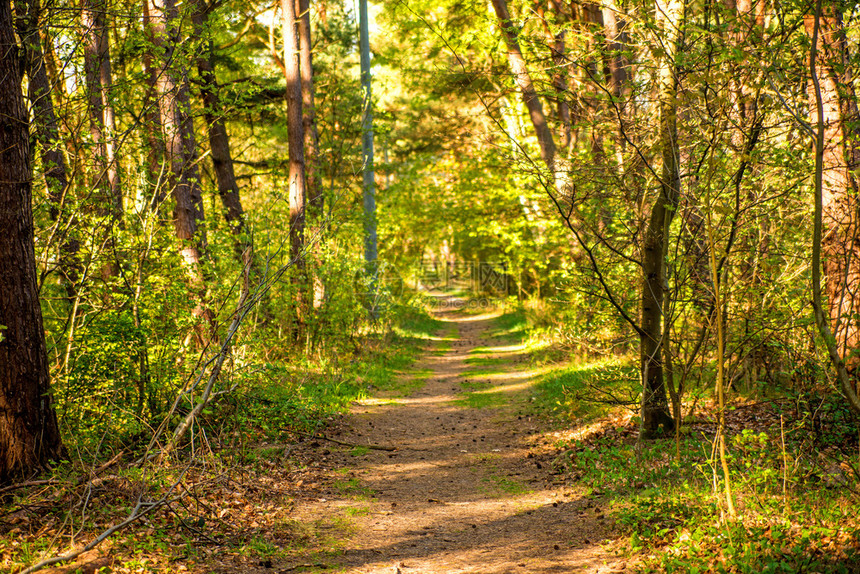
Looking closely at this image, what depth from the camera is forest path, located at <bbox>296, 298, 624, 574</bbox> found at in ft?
15.0

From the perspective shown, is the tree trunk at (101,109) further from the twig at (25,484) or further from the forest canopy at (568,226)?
the twig at (25,484)

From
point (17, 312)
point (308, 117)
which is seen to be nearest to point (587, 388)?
point (17, 312)

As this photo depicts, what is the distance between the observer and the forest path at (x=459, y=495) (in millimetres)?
4570

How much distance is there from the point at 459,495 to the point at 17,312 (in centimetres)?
414

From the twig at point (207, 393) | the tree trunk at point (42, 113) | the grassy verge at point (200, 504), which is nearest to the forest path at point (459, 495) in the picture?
the grassy verge at point (200, 504)

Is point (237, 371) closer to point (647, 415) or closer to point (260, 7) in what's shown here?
point (647, 415)

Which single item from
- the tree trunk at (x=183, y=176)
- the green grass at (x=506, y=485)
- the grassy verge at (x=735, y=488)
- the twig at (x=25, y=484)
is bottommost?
the green grass at (x=506, y=485)

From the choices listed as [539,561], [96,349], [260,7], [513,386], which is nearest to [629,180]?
[539,561]

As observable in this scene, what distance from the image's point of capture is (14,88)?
489 centimetres

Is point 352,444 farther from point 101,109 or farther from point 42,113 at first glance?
point 42,113

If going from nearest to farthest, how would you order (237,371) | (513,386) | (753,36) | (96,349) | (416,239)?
(753,36) → (96,349) → (237,371) → (513,386) → (416,239)

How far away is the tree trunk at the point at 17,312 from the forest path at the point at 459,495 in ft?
7.18

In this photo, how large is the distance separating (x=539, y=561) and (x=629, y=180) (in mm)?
3473

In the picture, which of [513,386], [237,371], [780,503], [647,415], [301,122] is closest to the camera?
[780,503]
